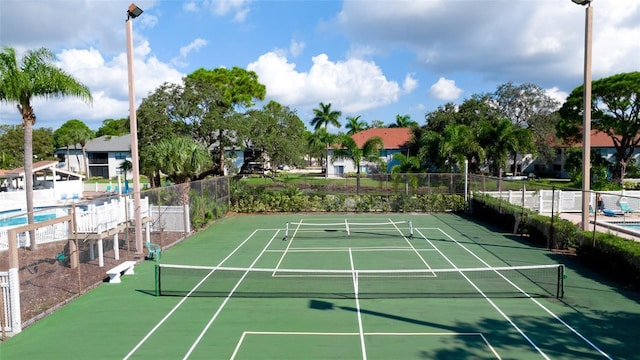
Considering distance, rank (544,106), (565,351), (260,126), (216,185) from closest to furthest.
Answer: (565,351), (216,185), (260,126), (544,106)

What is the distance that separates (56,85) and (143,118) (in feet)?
30.2

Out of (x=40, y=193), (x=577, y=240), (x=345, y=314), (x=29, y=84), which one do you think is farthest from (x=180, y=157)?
(x=577, y=240)

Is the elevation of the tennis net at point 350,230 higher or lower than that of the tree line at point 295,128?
lower

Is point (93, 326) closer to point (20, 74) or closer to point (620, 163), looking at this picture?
point (20, 74)

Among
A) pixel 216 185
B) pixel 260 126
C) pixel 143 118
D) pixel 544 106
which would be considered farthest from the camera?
pixel 544 106

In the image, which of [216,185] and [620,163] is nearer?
[216,185]

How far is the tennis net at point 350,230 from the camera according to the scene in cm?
1895

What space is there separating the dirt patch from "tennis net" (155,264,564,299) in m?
1.96

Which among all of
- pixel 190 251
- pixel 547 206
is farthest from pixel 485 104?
pixel 190 251

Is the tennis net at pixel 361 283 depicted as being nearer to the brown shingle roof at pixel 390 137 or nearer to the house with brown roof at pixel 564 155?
the brown shingle roof at pixel 390 137

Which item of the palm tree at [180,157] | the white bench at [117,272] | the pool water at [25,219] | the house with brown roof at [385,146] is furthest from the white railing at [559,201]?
the house with brown roof at [385,146]

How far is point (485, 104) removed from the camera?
46.8 m

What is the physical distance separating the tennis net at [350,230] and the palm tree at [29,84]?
9.33 m

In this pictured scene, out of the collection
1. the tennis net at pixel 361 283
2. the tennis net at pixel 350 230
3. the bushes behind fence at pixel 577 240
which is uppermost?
the bushes behind fence at pixel 577 240
